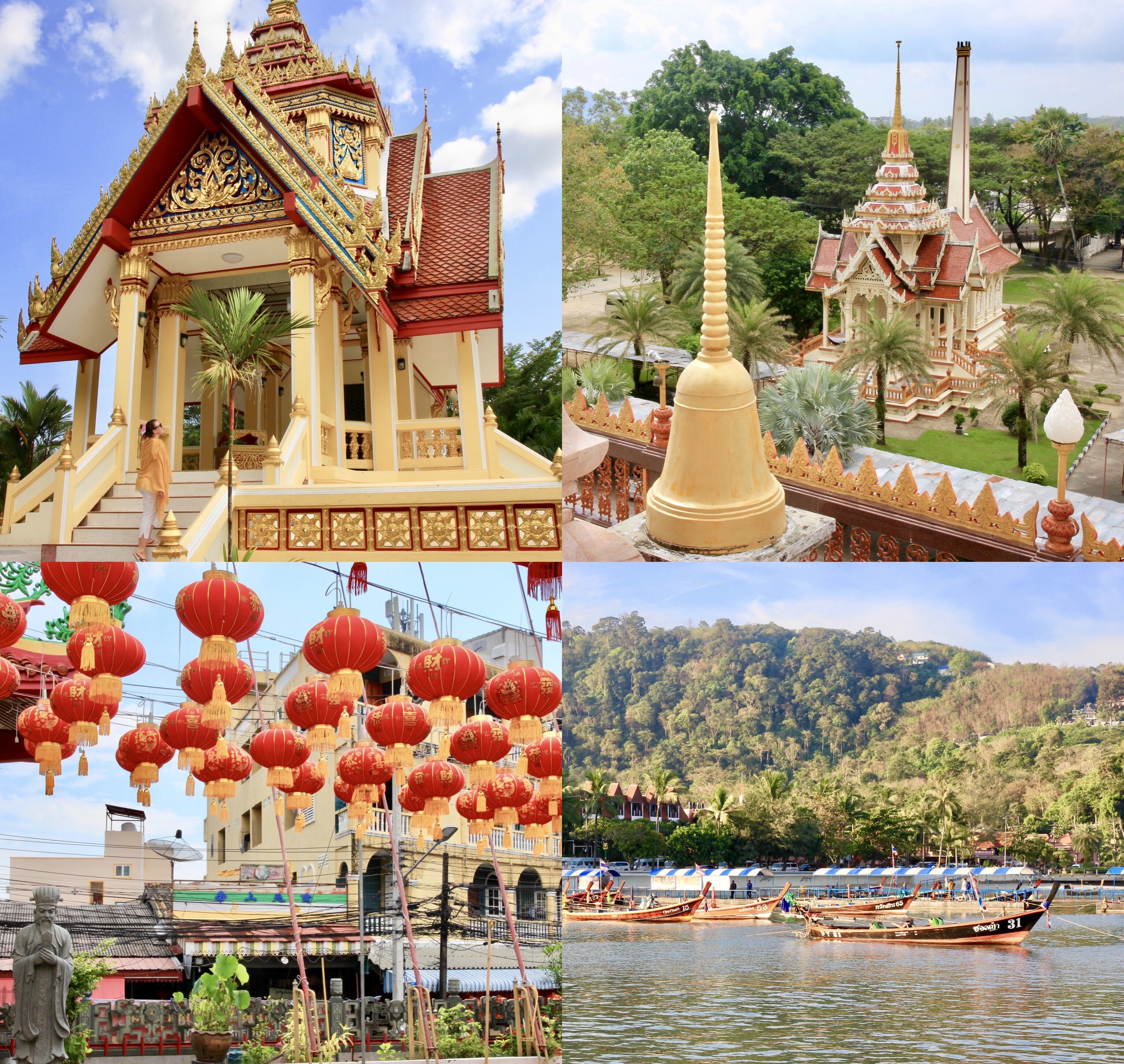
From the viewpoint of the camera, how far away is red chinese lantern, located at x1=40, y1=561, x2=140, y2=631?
5.96 meters

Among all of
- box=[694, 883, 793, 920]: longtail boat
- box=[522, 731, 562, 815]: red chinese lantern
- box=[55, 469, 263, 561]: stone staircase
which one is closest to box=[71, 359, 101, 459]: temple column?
box=[55, 469, 263, 561]: stone staircase

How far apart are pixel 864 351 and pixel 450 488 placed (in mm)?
3057

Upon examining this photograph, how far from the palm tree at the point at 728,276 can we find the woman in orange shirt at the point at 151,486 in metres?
3.62

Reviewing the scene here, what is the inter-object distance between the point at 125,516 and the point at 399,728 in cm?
232

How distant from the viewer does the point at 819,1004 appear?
1033 cm

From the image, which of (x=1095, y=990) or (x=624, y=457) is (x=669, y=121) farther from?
(x=1095, y=990)

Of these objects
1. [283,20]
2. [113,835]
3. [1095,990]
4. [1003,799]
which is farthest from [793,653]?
[283,20]

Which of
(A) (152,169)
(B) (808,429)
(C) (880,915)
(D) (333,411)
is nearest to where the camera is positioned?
(B) (808,429)

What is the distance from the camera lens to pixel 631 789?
394 inches

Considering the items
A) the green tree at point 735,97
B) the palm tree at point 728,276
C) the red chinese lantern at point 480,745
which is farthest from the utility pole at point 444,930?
the green tree at point 735,97

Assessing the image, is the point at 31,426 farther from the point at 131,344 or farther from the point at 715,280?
the point at 715,280

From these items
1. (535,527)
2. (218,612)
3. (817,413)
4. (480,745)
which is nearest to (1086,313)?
(817,413)

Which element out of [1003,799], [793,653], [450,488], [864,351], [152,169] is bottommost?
[1003,799]

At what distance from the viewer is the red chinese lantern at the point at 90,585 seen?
596 cm
